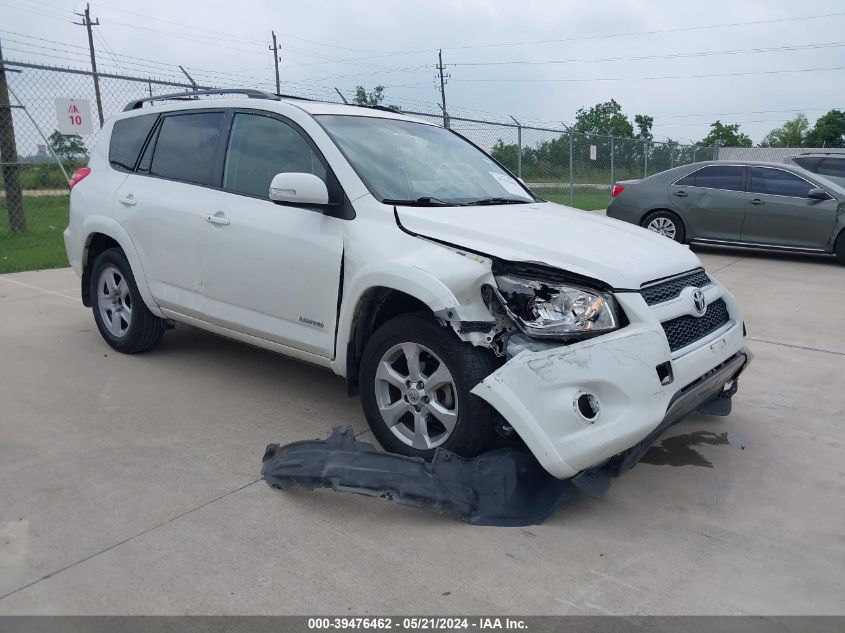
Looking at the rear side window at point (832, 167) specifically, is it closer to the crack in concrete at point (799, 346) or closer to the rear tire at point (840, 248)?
the rear tire at point (840, 248)

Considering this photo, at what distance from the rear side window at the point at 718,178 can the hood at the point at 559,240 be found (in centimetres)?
774

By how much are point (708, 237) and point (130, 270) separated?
29.0ft

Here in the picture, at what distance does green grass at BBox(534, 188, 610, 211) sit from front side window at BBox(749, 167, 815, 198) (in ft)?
23.6

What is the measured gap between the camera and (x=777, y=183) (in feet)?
35.3

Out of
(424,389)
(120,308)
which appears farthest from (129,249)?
(424,389)

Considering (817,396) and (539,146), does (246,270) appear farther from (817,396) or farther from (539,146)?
(539,146)

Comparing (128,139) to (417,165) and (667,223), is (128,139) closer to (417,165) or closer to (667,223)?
(417,165)

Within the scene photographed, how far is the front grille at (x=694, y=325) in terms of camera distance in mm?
3410

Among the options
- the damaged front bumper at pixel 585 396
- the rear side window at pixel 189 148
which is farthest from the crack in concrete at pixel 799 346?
the rear side window at pixel 189 148

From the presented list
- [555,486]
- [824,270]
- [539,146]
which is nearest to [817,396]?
Answer: [555,486]

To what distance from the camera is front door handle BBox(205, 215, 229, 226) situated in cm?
442

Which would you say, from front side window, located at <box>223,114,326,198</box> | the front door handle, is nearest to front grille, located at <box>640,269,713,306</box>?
front side window, located at <box>223,114,326,198</box>

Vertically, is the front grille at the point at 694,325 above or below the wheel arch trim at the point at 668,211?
below

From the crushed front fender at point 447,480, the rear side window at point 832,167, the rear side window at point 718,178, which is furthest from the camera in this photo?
the rear side window at point 832,167
